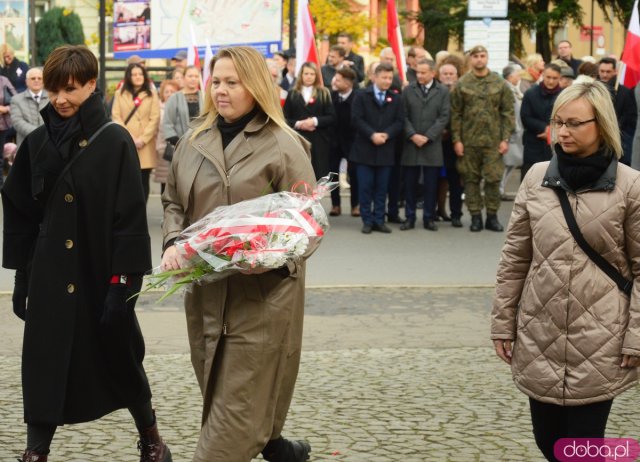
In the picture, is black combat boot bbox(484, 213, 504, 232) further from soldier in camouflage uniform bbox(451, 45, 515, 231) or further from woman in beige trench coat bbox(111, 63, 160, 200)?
woman in beige trench coat bbox(111, 63, 160, 200)

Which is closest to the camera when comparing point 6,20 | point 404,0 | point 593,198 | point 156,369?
point 593,198

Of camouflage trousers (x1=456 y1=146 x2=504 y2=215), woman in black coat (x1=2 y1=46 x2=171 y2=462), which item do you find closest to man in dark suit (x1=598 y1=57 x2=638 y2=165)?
camouflage trousers (x1=456 y1=146 x2=504 y2=215)

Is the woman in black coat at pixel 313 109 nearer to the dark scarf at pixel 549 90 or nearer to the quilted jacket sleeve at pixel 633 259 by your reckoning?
the dark scarf at pixel 549 90

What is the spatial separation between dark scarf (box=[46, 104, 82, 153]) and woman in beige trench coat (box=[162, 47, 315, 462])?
18.9 inches

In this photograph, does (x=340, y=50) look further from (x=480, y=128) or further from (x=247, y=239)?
(x=247, y=239)

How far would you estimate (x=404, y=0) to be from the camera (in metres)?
60.4

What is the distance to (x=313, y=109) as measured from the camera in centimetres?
1589

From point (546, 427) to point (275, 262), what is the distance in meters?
1.16

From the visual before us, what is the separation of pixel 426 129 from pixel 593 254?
10621 mm

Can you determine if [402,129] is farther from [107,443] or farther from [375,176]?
[107,443]

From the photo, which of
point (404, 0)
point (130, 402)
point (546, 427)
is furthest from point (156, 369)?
point (404, 0)

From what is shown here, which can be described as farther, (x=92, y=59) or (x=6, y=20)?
(x=6, y=20)

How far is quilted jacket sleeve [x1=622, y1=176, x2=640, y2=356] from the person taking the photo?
16.0 ft

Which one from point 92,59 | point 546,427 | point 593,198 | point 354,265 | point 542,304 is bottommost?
point 354,265
